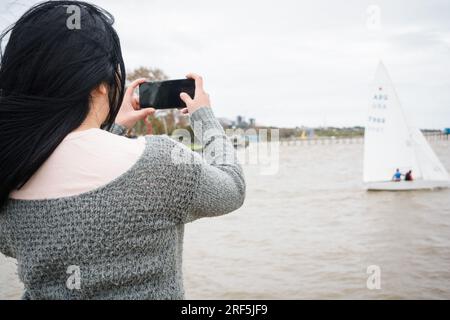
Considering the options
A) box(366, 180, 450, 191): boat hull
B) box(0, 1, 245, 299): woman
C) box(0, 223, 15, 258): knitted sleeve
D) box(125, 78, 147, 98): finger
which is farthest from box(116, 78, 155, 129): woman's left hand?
box(366, 180, 450, 191): boat hull

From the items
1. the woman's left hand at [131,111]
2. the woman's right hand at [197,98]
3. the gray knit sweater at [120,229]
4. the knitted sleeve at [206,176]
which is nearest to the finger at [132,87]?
the woman's left hand at [131,111]

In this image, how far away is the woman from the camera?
1116mm

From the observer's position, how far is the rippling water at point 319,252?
686cm

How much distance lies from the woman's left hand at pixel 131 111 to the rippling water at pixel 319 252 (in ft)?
17.7

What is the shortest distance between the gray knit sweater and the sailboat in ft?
60.3

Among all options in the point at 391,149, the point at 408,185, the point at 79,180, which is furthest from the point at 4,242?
the point at 391,149

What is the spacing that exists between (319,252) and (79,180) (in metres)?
8.38

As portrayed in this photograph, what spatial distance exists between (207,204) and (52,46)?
0.58 m

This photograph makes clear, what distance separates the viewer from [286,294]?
665 cm

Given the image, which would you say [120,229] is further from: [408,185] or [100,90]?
[408,185]

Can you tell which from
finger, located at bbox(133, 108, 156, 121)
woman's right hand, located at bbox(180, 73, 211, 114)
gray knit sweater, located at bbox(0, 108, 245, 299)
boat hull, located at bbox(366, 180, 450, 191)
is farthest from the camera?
boat hull, located at bbox(366, 180, 450, 191)

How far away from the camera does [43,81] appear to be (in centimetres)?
115

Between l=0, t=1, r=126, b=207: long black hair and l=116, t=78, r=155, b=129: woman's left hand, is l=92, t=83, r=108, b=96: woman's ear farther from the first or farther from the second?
l=116, t=78, r=155, b=129: woman's left hand
